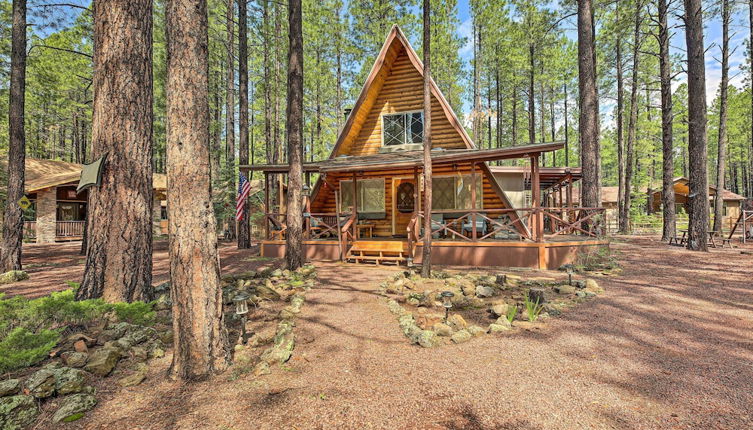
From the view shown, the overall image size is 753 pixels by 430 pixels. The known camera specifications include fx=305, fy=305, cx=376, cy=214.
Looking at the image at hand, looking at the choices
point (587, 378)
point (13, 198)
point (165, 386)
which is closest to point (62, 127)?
point (13, 198)

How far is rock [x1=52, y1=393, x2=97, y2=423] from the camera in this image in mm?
2311

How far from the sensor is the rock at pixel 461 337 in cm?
381

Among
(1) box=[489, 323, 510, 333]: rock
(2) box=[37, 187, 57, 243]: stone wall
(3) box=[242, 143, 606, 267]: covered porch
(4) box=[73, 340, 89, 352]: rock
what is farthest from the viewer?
(2) box=[37, 187, 57, 243]: stone wall

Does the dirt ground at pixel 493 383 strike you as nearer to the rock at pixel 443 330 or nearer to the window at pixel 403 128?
the rock at pixel 443 330

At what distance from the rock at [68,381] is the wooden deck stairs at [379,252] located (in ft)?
24.1

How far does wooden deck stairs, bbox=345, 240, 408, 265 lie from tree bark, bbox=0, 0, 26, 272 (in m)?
9.07

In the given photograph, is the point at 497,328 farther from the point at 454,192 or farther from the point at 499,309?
the point at 454,192

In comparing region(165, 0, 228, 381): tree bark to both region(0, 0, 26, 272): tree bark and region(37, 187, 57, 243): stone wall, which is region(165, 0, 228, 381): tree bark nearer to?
region(0, 0, 26, 272): tree bark

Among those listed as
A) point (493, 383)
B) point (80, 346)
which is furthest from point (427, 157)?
point (80, 346)

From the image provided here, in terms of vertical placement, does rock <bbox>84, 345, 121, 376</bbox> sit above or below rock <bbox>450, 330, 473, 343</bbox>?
above

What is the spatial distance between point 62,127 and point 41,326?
3964 centimetres

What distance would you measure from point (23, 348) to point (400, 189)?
11.2m

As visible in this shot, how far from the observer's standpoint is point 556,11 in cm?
1335

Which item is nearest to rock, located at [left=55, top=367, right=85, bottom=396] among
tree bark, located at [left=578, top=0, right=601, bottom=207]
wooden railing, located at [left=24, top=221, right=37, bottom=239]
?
tree bark, located at [left=578, top=0, right=601, bottom=207]
